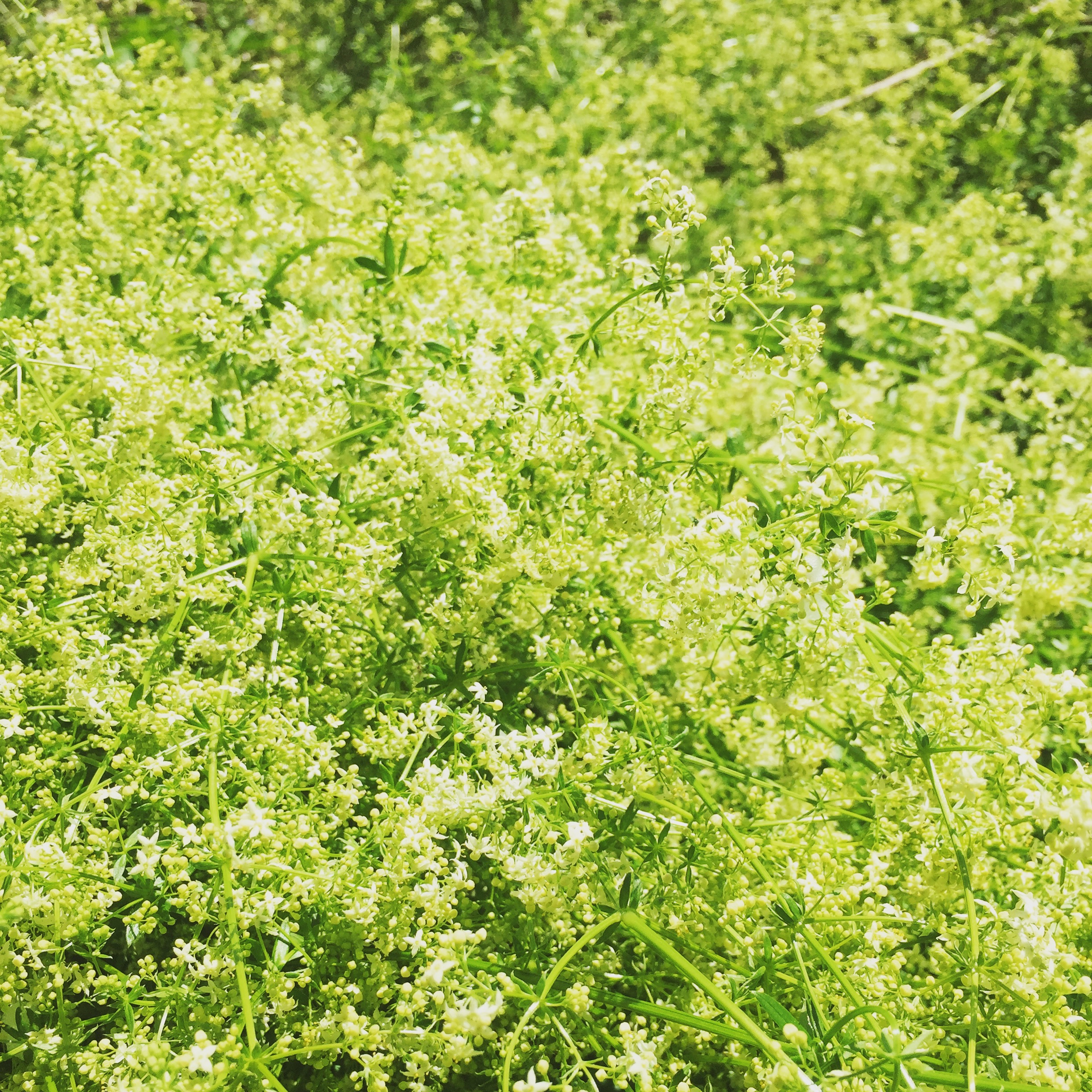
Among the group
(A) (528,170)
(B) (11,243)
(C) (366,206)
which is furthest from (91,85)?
(A) (528,170)

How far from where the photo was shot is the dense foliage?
1.82 meters

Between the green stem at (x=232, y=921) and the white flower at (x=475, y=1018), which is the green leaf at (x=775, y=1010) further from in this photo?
the green stem at (x=232, y=921)

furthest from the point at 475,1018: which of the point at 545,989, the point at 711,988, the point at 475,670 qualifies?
the point at 475,670

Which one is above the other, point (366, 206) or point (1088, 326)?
point (366, 206)

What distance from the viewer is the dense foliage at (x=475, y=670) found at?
182 centimetres

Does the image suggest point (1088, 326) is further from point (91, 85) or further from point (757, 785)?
point (91, 85)

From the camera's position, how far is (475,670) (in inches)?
90.6

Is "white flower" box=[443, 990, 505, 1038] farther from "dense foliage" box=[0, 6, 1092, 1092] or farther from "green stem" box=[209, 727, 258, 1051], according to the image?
"green stem" box=[209, 727, 258, 1051]

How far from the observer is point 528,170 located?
12.8 ft

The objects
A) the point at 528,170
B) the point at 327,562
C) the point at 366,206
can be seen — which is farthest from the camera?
the point at 528,170

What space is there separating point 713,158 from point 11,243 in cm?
331

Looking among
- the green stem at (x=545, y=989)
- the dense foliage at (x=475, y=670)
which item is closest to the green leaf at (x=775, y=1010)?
the dense foliage at (x=475, y=670)

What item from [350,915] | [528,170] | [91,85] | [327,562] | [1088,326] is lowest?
[1088,326]

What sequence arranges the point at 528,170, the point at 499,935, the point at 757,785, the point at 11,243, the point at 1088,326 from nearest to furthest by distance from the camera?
the point at 499,935
the point at 757,785
the point at 11,243
the point at 528,170
the point at 1088,326
